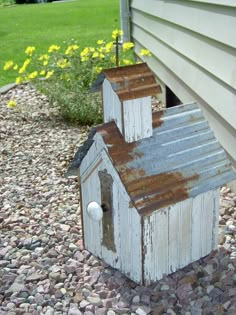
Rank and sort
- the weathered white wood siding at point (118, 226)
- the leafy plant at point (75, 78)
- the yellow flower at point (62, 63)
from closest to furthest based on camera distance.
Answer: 1. the weathered white wood siding at point (118, 226)
2. the leafy plant at point (75, 78)
3. the yellow flower at point (62, 63)

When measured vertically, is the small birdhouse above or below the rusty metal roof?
below

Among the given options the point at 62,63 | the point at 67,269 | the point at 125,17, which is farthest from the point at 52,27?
the point at 67,269

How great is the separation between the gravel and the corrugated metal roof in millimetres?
431

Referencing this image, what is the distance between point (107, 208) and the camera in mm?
2357

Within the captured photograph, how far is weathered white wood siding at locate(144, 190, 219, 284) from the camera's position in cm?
224

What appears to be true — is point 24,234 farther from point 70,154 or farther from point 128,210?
point 70,154

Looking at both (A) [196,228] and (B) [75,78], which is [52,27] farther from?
(A) [196,228]

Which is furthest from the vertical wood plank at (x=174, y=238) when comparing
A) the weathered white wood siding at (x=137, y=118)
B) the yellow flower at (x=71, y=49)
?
the yellow flower at (x=71, y=49)

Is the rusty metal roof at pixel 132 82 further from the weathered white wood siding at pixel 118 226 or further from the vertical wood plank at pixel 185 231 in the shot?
the vertical wood plank at pixel 185 231

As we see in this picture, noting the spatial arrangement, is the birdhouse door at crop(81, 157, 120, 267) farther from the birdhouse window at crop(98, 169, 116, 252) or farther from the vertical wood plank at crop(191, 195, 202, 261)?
the vertical wood plank at crop(191, 195, 202, 261)

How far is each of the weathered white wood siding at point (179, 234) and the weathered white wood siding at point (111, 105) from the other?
447mm

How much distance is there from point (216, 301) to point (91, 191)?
30.3 inches

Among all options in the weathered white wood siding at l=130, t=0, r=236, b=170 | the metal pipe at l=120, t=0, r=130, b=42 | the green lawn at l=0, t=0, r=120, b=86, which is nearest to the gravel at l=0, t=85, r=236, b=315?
the weathered white wood siding at l=130, t=0, r=236, b=170

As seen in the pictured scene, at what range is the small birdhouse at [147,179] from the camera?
85.4 inches
